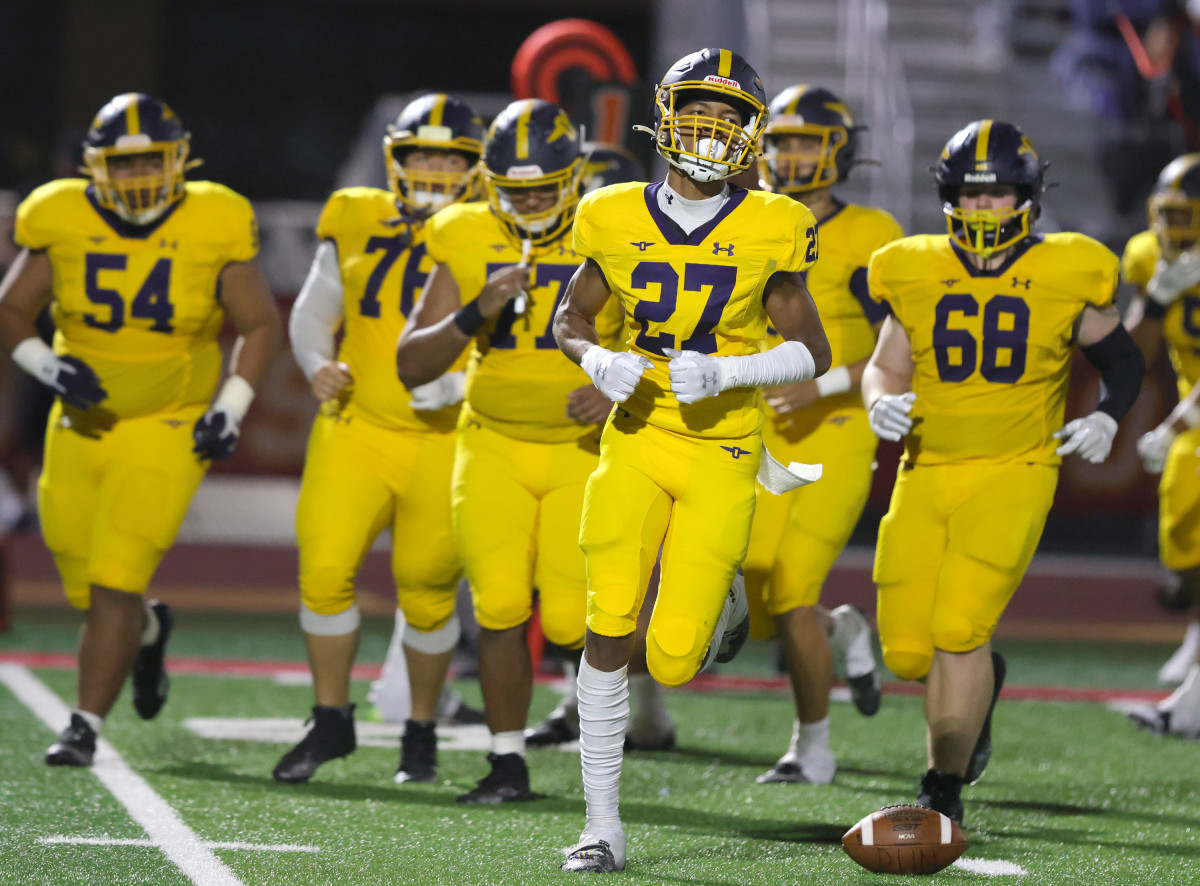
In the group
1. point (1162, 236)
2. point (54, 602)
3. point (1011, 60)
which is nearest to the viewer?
point (1162, 236)

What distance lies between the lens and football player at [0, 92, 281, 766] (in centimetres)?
499

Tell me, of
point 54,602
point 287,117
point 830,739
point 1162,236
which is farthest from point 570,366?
point 287,117

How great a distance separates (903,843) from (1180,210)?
3.48 meters

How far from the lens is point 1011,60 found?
45.4ft

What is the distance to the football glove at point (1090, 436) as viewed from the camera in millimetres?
4305

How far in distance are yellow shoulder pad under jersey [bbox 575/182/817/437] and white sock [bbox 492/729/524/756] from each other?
1100 mm

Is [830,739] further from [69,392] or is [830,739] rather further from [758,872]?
[69,392]

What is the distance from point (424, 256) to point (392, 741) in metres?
1.55

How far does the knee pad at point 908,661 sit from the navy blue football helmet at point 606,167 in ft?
6.73

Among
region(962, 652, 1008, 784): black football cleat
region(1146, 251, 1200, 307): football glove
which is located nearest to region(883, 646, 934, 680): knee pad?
region(962, 652, 1008, 784): black football cleat

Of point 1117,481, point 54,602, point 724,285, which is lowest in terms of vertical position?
point 54,602

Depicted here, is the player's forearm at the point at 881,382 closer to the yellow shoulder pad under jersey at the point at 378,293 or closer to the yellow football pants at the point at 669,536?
the yellow football pants at the point at 669,536

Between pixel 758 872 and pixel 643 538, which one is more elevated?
pixel 643 538

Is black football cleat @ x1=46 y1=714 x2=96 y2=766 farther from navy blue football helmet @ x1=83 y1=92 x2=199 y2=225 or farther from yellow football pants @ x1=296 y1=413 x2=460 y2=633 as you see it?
navy blue football helmet @ x1=83 y1=92 x2=199 y2=225
